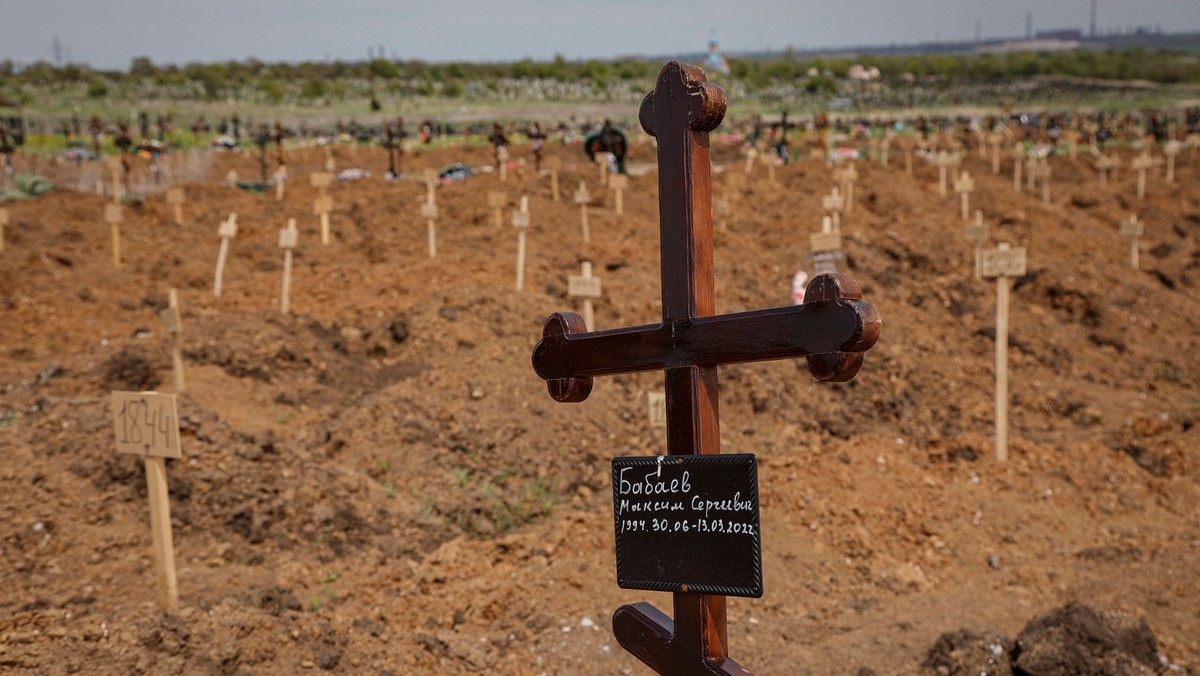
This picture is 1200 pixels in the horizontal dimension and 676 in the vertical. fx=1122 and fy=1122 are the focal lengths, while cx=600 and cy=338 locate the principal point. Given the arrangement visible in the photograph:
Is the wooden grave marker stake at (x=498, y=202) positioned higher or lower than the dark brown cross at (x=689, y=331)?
lower

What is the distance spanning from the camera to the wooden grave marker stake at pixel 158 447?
195 inches

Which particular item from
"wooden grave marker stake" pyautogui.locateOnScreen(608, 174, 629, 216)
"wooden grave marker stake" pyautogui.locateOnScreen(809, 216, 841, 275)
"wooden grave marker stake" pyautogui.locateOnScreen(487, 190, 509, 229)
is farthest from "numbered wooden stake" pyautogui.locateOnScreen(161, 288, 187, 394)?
"wooden grave marker stake" pyautogui.locateOnScreen(608, 174, 629, 216)

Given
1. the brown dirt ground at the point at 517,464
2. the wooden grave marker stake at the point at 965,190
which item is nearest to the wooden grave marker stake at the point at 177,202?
the brown dirt ground at the point at 517,464

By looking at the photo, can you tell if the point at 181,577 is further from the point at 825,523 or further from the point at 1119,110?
the point at 1119,110

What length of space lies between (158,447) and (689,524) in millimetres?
3243

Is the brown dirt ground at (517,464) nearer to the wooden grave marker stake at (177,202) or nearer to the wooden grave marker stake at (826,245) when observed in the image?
the wooden grave marker stake at (826,245)

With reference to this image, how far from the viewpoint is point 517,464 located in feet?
27.8

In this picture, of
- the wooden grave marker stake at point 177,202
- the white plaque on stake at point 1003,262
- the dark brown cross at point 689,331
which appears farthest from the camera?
the wooden grave marker stake at point 177,202

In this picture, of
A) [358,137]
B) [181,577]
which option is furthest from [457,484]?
[358,137]

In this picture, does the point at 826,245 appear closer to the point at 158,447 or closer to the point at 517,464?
the point at 517,464

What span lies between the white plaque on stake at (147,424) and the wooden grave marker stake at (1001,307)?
626 centimetres

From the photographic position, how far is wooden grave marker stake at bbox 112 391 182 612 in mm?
4957

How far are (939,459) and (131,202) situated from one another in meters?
16.8

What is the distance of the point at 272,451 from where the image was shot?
775 cm
